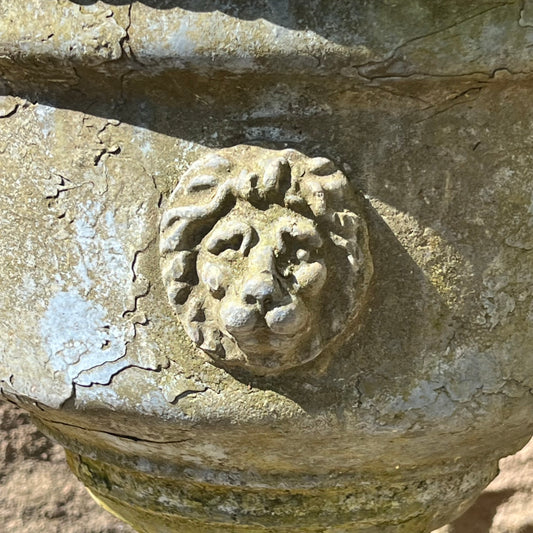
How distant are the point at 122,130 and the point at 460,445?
0.46m

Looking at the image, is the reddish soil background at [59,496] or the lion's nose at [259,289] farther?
the reddish soil background at [59,496]

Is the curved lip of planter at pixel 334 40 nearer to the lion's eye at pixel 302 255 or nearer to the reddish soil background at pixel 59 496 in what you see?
the lion's eye at pixel 302 255

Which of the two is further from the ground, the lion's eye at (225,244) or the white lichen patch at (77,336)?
the lion's eye at (225,244)

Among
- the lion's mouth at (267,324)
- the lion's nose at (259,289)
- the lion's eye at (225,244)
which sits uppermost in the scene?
the lion's eye at (225,244)

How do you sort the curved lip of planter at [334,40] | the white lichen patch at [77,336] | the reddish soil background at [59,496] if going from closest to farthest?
the curved lip of planter at [334,40] < the white lichen patch at [77,336] < the reddish soil background at [59,496]

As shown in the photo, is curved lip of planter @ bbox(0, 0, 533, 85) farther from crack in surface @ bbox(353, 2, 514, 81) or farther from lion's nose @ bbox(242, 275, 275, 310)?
lion's nose @ bbox(242, 275, 275, 310)

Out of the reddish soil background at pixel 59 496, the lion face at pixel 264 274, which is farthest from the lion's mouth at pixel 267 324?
the reddish soil background at pixel 59 496

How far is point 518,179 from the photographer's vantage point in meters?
0.76

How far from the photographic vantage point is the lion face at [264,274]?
27.5 inches

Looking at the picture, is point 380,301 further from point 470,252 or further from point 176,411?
point 176,411

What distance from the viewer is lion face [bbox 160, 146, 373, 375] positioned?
27.8 inches

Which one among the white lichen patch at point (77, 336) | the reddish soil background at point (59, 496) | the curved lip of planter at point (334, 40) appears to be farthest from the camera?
the reddish soil background at point (59, 496)

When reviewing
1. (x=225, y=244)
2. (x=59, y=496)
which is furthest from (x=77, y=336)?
(x=59, y=496)

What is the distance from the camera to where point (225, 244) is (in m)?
0.72
